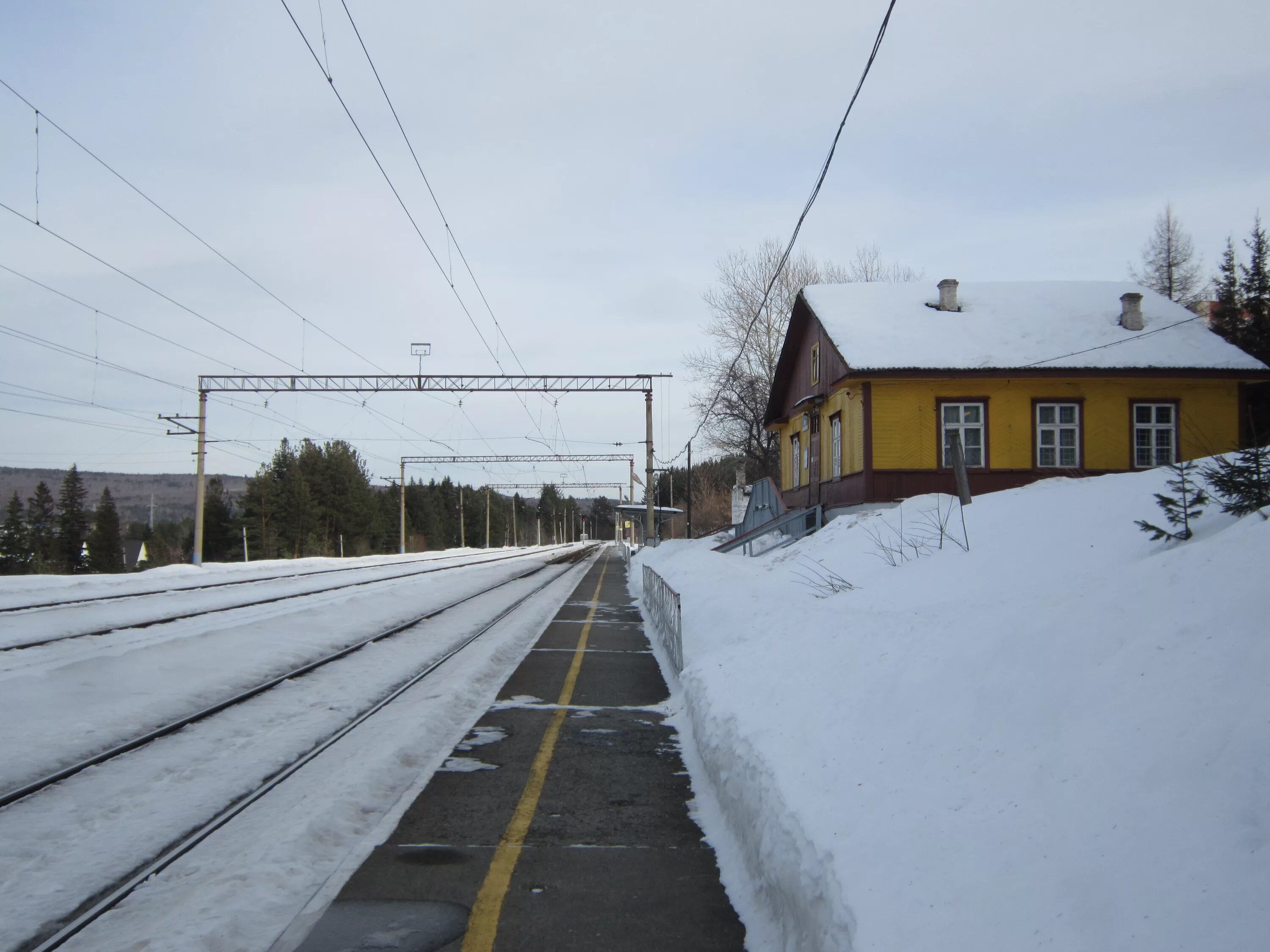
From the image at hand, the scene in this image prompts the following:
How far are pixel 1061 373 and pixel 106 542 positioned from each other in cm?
9545

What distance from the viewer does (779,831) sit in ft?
14.8

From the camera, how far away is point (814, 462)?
29.9 meters

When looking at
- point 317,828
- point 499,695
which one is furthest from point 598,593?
point 317,828

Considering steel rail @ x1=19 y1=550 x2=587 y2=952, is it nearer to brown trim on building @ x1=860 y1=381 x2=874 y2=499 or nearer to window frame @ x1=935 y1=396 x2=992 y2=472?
brown trim on building @ x1=860 y1=381 x2=874 y2=499

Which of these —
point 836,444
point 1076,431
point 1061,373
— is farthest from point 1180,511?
point 836,444

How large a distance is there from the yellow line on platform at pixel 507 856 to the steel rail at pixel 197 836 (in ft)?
6.10

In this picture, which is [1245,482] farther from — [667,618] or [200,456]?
[200,456]

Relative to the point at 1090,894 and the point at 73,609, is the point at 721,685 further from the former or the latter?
the point at 73,609

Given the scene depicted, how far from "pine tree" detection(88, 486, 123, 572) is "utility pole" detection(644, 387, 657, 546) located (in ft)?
222

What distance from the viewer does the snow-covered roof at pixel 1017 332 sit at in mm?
23531

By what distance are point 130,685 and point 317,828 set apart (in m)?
6.07

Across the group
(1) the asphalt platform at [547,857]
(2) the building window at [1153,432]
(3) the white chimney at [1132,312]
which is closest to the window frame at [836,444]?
(2) the building window at [1153,432]

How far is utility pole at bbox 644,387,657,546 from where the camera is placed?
39500 millimetres

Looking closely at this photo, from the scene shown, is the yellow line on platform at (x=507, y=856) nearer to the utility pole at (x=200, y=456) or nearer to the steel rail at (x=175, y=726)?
the steel rail at (x=175, y=726)
